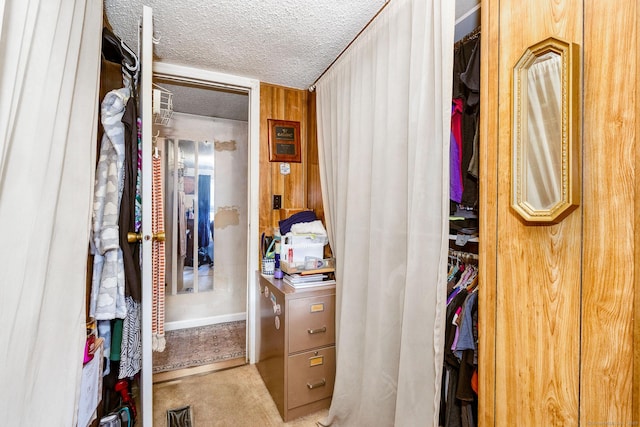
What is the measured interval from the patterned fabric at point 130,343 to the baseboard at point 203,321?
4.83 ft

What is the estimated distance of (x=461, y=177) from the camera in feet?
4.71

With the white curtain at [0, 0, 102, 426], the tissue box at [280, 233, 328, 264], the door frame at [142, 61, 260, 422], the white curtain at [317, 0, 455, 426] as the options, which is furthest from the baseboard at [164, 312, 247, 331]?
the white curtain at [0, 0, 102, 426]

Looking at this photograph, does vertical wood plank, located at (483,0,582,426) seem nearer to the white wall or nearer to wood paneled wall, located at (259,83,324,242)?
wood paneled wall, located at (259,83,324,242)

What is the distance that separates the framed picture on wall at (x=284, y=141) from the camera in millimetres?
2574

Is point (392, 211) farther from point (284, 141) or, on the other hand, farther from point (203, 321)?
point (203, 321)

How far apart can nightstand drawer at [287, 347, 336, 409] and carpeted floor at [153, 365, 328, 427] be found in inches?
4.9

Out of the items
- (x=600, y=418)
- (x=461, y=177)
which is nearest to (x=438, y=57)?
(x=461, y=177)

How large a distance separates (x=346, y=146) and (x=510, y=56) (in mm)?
1056

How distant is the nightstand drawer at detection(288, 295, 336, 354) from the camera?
6.05 feet

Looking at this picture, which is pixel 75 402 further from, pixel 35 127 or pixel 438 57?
pixel 438 57

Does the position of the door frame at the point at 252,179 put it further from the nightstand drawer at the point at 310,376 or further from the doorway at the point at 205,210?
the nightstand drawer at the point at 310,376

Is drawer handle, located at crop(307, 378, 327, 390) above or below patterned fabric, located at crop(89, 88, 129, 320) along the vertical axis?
below

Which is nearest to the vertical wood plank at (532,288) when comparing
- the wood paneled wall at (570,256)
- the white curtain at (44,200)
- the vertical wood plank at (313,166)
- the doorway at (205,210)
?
the wood paneled wall at (570,256)

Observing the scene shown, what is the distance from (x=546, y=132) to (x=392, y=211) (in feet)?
2.38
